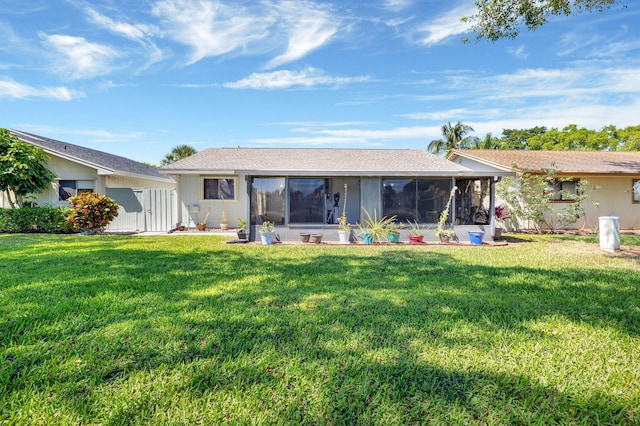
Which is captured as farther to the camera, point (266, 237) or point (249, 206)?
point (249, 206)

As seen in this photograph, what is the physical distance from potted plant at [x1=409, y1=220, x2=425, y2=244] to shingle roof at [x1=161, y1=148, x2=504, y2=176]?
5.91 feet

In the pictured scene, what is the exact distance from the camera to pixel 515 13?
8.90 m

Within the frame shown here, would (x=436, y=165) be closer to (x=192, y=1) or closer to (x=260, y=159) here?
(x=260, y=159)

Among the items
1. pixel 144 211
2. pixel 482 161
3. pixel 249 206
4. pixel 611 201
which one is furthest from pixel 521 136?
pixel 144 211

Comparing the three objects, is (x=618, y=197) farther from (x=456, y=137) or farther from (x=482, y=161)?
(x=456, y=137)

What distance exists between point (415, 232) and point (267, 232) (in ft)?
16.8

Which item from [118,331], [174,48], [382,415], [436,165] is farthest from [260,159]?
[382,415]

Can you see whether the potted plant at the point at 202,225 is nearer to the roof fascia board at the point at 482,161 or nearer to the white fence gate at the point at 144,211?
the white fence gate at the point at 144,211

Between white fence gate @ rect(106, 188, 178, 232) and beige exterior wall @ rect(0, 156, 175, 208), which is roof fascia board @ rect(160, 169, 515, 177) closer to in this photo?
white fence gate @ rect(106, 188, 178, 232)

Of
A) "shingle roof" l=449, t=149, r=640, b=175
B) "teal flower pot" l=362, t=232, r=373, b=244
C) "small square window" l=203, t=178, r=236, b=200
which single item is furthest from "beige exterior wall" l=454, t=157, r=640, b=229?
"small square window" l=203, t=178, r=236, b=200

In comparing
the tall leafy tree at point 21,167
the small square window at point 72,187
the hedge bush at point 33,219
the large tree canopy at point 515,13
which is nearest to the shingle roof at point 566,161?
the large tree canopy at point 515,13

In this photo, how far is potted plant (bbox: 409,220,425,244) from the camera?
10617mm

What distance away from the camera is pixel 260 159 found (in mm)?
14523

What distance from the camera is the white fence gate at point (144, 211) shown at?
13961 mm
